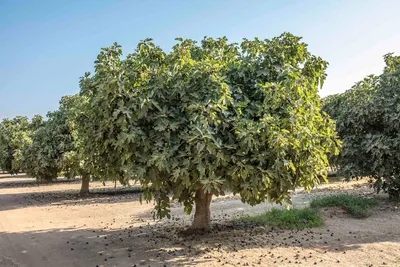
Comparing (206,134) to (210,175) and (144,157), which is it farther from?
(144,157)

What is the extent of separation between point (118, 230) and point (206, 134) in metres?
5.52

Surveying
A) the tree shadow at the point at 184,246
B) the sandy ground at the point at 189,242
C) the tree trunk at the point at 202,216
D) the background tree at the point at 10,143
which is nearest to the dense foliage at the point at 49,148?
the sandy ground at the point at 189,242

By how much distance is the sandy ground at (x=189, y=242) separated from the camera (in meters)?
7.35

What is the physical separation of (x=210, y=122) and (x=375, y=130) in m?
9.26

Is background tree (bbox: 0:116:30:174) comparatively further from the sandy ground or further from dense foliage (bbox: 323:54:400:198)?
dense foliage (bbox: 323:54:400:198)

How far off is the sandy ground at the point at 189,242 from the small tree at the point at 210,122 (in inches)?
45.9

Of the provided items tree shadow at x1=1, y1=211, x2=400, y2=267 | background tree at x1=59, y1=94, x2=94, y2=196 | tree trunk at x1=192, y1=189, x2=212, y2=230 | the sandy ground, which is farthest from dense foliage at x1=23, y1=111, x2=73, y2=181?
tree trunk at x1=192, y1=189, x2=212, y2=230

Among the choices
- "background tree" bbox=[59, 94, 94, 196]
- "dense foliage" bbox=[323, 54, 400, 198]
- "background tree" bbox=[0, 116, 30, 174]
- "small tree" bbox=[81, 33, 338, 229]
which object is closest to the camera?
"small tree" bbox=[81, 33, 338, 229]

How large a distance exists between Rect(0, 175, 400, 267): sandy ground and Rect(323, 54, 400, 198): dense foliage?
1352 mm

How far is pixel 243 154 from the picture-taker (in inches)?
282

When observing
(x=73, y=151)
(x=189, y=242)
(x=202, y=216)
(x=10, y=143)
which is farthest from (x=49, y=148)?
(x=10, y=143)

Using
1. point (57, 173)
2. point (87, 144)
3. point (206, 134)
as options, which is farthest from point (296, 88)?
point (57, 173)

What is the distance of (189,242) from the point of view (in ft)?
28.7

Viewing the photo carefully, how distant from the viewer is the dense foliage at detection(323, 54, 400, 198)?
12461 mm
